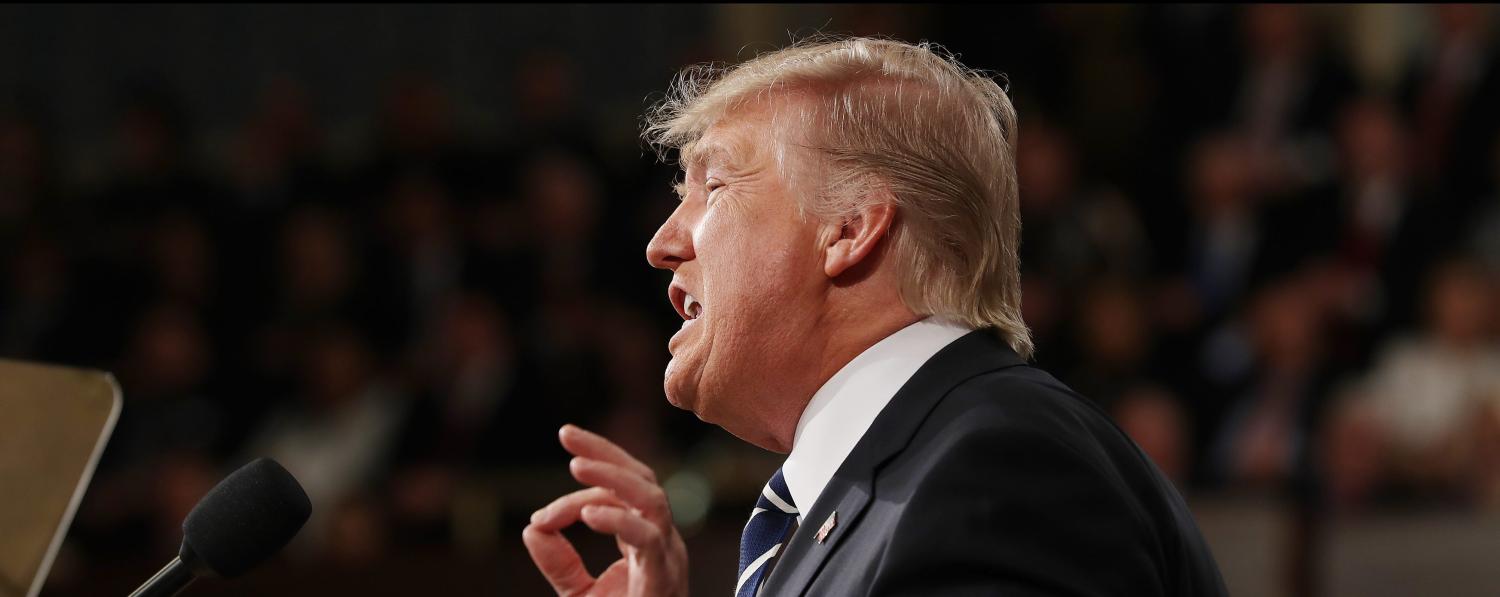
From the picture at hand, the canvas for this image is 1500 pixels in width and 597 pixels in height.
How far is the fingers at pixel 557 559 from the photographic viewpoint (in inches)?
60.6

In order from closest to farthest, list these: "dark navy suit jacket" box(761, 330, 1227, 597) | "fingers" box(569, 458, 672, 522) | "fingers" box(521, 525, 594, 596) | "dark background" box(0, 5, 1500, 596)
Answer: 1. "dark navy suit jacket" box(761, 330, 1227, 597)
2. "fingers" box(569, 458, 672, 522)
3. "fingers" box(521, 525, 594, 596)
4. "dark background" box(0, 5, 1500, 596)

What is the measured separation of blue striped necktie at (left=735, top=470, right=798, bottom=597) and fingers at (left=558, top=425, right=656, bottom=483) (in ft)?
0.45

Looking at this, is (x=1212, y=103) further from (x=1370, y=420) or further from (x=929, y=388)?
(x=929, y=388)

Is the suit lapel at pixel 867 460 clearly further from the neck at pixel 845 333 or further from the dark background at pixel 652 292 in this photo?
the dark background at pixel 652 292

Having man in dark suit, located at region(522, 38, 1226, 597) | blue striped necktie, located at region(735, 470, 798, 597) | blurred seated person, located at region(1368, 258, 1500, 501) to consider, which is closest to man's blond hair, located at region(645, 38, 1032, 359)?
man in dark suit, located at region(522, 38, 1226, 597)

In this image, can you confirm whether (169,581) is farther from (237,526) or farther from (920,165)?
(920,165)

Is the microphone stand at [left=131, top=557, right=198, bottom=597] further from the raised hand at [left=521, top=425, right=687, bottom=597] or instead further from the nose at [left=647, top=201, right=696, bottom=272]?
the nose at [left=647, top=201, right=696, bottom=272]

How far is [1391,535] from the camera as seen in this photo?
3.62m

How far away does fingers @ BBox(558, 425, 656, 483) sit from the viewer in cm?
149

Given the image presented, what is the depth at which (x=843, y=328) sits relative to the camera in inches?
60.7

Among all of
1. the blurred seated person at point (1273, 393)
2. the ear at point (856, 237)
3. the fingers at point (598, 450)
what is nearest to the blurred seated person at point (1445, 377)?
the blurred seated person at point (1273, 393)

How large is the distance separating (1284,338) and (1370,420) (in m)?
0.34

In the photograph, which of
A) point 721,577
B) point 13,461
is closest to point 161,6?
point 721,577

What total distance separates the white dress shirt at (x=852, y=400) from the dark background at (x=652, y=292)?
1.98 metres
